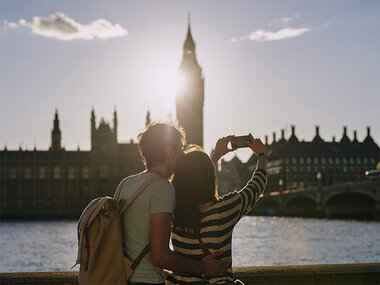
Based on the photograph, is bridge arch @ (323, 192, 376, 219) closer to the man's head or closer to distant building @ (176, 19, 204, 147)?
distant building @ (176, 19, 204, 147)

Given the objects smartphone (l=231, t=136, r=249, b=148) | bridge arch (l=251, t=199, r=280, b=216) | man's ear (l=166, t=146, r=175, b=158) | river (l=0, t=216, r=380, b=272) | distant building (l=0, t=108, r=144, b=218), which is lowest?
bridge arch (l=251, t=199, r=280, b=216)

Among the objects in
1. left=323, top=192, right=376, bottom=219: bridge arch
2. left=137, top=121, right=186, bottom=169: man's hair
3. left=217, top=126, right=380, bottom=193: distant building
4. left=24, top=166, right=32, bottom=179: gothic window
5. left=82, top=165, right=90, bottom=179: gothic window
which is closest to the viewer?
left=137, top=121, right=186, bottom=169: man's hair

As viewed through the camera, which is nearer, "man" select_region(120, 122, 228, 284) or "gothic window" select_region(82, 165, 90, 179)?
"man" select_region(120, 122, 228, 284)

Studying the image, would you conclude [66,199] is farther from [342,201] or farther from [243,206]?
[243,206]

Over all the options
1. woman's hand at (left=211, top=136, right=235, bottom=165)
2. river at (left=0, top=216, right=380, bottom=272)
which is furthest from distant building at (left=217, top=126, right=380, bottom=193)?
woman's hand at (left=211, top=136, right=235, bottom=165)

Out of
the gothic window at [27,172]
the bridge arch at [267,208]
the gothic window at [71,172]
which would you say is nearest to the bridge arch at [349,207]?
the bridge arch at [267,208]

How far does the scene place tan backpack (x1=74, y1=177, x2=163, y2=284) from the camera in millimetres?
2508

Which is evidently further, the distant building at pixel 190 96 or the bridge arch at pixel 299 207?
the distant building at pixel 190 96

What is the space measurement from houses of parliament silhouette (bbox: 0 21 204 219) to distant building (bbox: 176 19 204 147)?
10.5 metres

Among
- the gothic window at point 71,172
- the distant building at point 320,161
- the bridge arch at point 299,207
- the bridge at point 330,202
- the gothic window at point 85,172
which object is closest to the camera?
the bridge at point 330,202

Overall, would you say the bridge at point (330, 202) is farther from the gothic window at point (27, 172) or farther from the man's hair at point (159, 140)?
the man's hair at point (159, 140)

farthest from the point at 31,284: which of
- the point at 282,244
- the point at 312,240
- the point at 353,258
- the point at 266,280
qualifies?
the point at 312,240

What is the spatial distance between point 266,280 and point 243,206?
67.9 inches

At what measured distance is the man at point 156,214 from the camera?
2488mm
